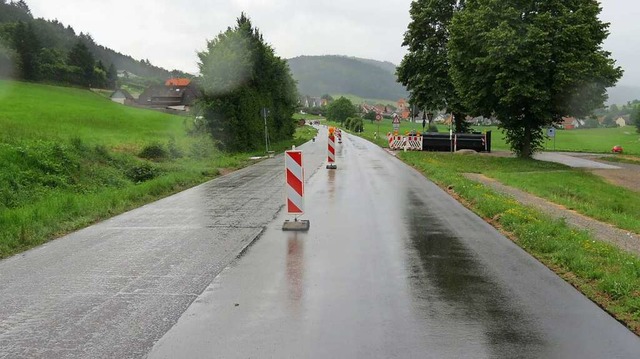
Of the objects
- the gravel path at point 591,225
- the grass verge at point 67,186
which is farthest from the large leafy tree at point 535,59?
the grass verge at point 67,186

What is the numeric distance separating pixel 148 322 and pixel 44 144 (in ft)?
44.3

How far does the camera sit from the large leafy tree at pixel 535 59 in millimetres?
25125

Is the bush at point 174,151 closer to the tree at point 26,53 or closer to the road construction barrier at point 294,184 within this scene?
the road construction barrier at point 294,184

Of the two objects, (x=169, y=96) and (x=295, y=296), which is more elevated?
(x=169, y=96)

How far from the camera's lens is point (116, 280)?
615 cm

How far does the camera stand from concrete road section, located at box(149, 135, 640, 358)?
13.9 feet

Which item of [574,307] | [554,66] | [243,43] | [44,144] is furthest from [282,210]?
[243,43]

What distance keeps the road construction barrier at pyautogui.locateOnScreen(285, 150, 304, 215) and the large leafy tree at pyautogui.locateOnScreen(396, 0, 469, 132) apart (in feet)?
99.9

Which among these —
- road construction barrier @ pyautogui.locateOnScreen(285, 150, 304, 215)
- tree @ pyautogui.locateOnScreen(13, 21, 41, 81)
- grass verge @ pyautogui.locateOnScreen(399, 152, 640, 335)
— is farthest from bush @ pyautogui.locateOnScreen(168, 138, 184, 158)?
tree @ pyautogui.locateOnScreen(13, 21, 41, 81)

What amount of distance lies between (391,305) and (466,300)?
82cm

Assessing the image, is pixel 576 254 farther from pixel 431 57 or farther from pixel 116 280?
pixel 431 57

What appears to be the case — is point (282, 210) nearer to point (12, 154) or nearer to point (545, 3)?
point (12, 154)

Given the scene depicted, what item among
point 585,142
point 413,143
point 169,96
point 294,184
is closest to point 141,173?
point 294,184

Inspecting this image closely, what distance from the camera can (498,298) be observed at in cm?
549
